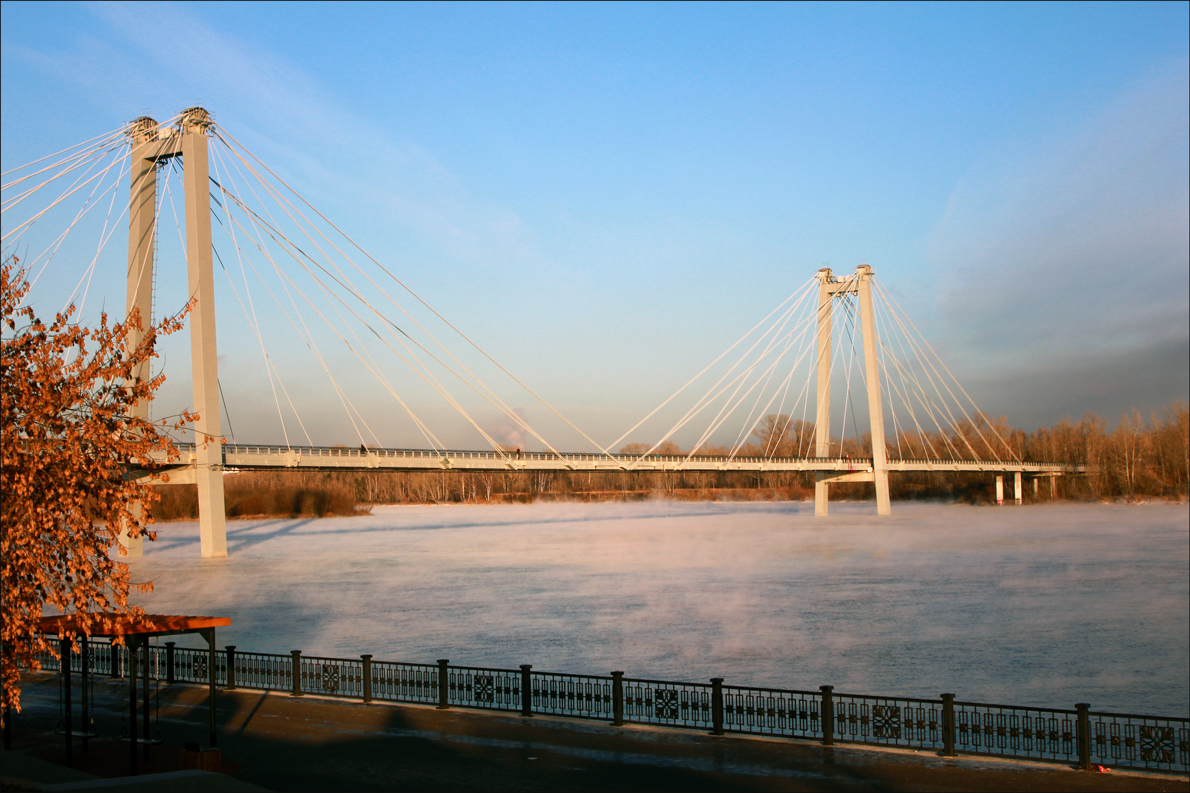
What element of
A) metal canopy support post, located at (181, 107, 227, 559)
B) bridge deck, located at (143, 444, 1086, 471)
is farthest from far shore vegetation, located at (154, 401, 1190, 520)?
metal canopy support post, located at (181, 107, 227, 559)

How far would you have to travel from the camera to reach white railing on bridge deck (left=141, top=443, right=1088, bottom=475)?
48375 millimetres

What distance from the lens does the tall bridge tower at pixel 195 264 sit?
136 feet

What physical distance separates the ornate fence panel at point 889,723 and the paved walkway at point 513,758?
41 centimetres

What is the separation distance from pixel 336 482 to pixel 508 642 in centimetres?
9278

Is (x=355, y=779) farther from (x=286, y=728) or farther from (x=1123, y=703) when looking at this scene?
(x=1123, y=703)

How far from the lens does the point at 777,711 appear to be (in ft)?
39.7

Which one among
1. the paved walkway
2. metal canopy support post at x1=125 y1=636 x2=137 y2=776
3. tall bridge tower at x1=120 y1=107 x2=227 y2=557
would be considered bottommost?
the paved walkway

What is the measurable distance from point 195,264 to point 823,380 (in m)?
46.0

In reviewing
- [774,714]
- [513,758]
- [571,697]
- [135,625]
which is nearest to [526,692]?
[571,697]

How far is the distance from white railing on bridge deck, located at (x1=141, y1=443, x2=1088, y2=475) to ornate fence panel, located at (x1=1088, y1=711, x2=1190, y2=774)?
118 ft

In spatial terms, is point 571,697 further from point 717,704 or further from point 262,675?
point 262,675

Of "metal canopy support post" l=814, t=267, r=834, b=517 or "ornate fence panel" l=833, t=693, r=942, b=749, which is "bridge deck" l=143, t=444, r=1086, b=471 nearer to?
"metal canopy support post" l=814, t=267, r=834, b=517

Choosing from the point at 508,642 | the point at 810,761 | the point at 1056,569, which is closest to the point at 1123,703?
the point at 810,761

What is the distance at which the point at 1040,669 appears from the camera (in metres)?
20.0
